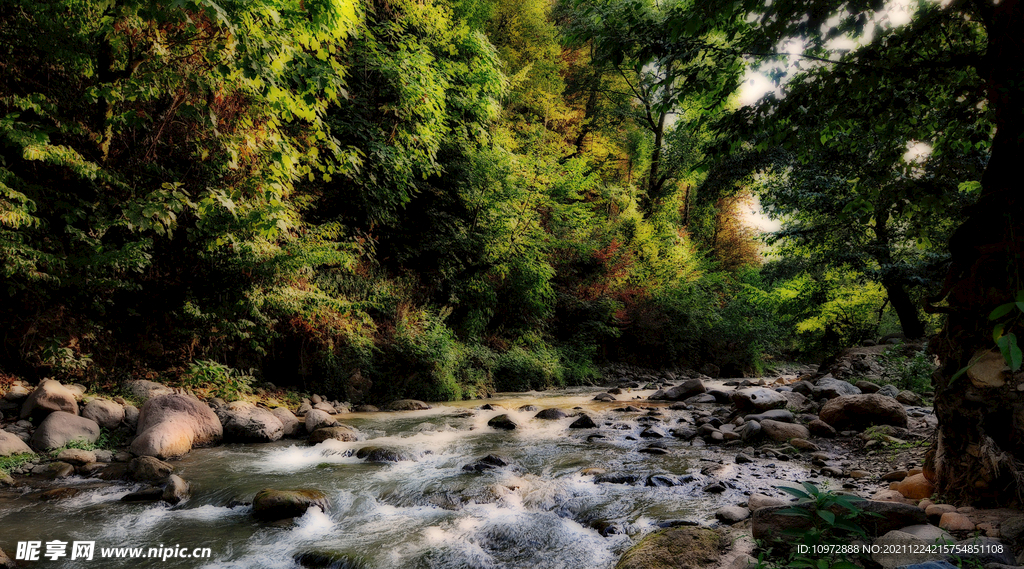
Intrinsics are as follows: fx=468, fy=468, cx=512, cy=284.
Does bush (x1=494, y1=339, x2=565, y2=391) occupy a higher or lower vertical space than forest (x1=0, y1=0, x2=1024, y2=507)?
lower

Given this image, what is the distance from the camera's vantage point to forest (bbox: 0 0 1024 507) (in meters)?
2.91

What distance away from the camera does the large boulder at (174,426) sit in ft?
17.7

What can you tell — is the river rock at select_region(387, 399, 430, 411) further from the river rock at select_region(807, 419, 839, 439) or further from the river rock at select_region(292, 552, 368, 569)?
the river rock at select_region(807, 419, 839, 439)

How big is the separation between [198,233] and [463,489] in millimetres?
5091

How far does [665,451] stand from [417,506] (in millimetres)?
3423

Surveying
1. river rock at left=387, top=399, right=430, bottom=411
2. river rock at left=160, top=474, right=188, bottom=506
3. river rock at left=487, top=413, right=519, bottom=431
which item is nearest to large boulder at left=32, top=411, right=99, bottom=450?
river rock at left=160, top=474, right=188, bottom=506

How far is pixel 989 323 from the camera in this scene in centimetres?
268

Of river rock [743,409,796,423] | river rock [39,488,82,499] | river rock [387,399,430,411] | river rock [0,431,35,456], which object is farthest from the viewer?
river rock [387,399,430,411]

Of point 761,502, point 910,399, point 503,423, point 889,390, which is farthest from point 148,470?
point 889,390

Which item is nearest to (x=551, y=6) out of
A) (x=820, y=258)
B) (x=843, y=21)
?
(x=820, y=258)

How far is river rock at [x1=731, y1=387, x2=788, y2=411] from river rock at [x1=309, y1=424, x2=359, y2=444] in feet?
20.9

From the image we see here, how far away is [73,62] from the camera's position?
5.73 metres

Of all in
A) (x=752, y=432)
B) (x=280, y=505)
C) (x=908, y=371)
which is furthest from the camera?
(x=908, y=371)

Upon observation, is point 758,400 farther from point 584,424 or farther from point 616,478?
point 616,478
